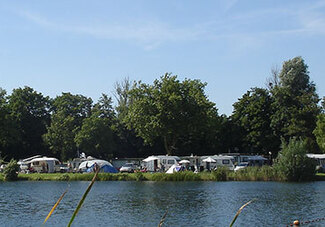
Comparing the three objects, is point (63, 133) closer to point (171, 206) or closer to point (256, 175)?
point (256, 175)

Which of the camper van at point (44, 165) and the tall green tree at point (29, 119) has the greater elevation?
the tall green tree at point (29, 119)

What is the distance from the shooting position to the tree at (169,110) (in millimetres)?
69375

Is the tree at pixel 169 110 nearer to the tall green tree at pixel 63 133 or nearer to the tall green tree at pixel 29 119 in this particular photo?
the tall green tree at pixel 63 133

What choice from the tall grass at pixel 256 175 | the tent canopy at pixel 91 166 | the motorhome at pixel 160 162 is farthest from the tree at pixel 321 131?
the tent canopy at pixel 91 166

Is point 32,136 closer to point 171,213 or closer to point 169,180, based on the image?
point 169,180

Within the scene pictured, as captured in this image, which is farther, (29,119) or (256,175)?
(29,119)

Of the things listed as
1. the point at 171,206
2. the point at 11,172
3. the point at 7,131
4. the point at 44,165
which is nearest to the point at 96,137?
the point at 44,165

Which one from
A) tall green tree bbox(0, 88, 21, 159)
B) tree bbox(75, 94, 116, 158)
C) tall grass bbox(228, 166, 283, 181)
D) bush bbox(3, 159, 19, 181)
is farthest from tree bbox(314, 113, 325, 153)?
tall green tree bbox(0, 88, 21, 159)

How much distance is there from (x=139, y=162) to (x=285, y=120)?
925 inches

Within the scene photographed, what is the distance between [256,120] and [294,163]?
27.5 m

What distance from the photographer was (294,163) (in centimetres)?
4797

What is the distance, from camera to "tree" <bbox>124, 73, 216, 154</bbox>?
228 feet

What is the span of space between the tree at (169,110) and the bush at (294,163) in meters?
23.4

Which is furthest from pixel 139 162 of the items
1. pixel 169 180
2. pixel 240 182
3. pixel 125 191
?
pixel 125 191
